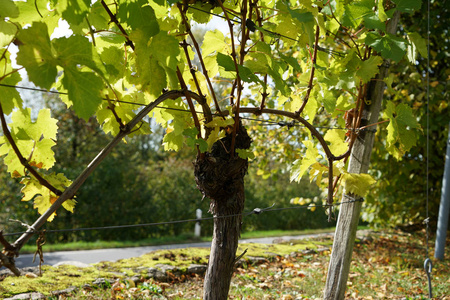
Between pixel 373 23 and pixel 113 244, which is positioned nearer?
pixel 373 23

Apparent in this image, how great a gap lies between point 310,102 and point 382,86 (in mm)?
886

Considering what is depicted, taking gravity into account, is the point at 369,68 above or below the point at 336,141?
above

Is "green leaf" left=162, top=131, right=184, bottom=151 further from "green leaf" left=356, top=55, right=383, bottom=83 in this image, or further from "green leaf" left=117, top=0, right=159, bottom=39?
"green leaf" left=356, top=55, right=383, bottom=83

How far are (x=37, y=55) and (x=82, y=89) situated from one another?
0.13 metres

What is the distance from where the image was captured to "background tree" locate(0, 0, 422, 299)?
42.3 inches

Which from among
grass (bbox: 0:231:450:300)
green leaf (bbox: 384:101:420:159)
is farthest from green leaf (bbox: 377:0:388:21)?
grass (bbox: 0:231:450:300)

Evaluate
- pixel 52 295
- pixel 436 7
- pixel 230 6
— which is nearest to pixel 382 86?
pixel 230 6

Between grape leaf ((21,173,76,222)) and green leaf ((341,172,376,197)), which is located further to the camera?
green leaf ((341,172,376,197))

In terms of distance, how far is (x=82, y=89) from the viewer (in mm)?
1067

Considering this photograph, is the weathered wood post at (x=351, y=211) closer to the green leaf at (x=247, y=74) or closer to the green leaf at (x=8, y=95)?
the green leaf at (x=247, y=74)

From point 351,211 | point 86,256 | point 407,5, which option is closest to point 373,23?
point 407,5

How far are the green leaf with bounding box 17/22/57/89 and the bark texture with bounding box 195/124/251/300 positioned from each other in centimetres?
105

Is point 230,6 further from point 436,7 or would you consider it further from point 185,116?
point 436,7

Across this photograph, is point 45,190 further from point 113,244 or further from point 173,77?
point 113,244
